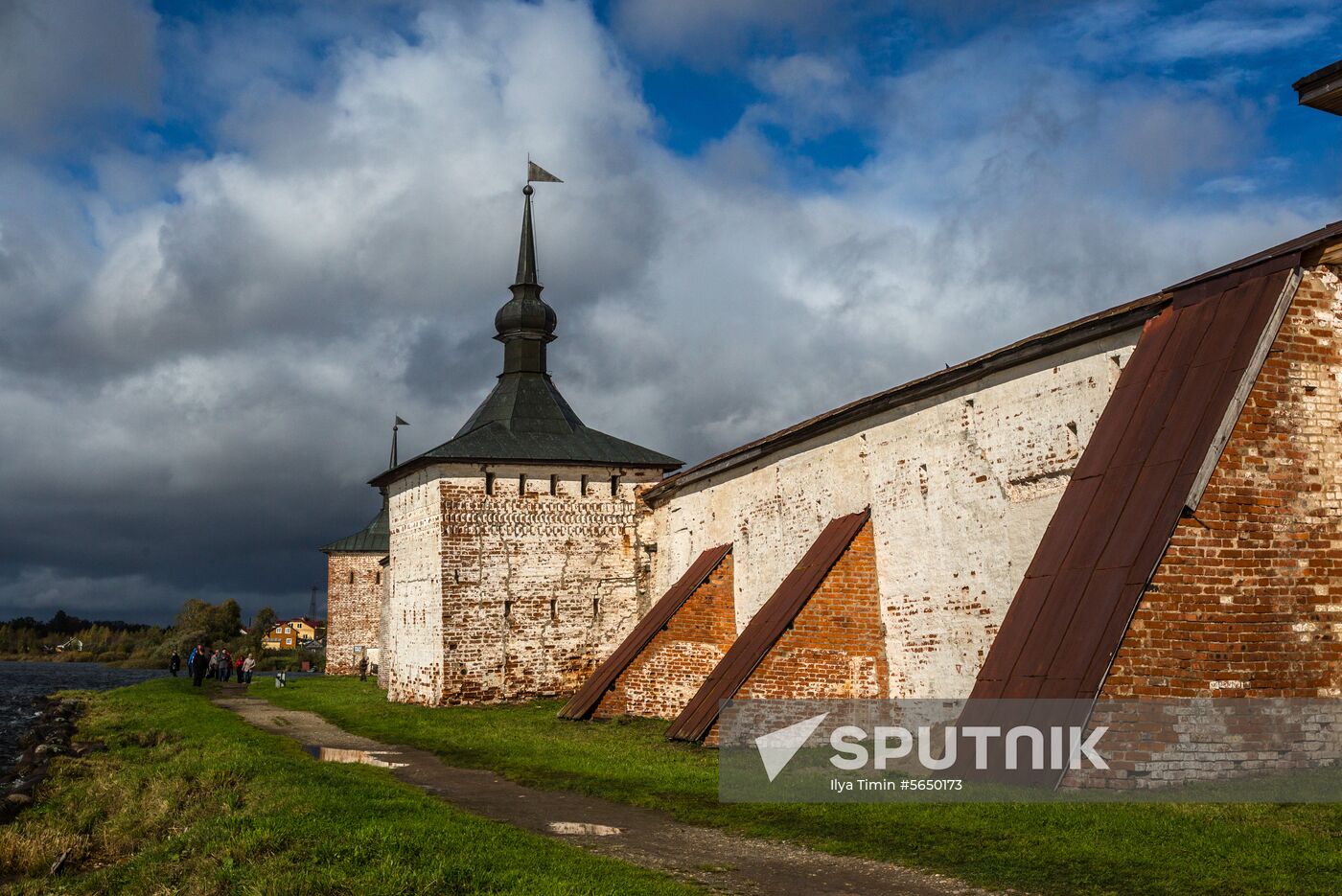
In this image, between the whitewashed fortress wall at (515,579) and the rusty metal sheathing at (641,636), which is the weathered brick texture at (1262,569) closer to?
the rusty metal sheathing at (641,636)

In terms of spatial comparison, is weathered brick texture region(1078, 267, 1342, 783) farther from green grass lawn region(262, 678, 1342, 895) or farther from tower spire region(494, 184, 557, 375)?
tower spire region(494, 184, 557, 375)

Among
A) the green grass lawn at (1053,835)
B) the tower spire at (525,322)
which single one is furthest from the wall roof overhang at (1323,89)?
the tower spire at (525,322)

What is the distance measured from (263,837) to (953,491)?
8.77m

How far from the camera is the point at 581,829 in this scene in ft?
29.5

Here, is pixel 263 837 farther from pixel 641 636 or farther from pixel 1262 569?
pixel 641 636

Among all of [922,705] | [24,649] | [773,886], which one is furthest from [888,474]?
[24,649]

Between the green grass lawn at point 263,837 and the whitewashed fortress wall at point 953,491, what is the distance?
21.6ft

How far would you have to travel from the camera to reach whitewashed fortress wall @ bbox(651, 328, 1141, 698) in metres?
11.8

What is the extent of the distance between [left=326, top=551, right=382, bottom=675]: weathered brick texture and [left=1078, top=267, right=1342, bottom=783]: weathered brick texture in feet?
121

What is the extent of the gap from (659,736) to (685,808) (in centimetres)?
601

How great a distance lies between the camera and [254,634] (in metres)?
74.2

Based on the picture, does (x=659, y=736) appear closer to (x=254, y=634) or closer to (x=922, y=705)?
(x=922, y=705)

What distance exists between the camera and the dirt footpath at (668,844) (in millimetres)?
6766

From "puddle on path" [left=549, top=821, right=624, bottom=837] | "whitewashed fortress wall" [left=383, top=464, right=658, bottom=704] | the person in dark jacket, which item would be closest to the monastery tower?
"whitewashed fortress wall" [left=383, top=464, right=658, bottom=704]
